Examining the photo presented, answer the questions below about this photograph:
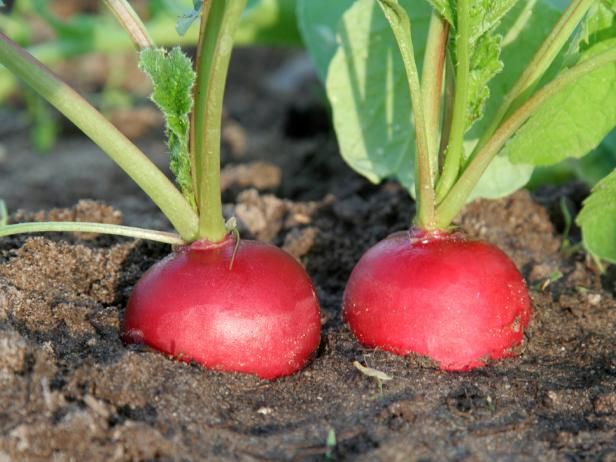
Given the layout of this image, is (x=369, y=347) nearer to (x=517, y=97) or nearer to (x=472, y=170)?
(x=472, y=170)

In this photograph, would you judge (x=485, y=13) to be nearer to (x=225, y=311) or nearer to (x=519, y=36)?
(x=519, y=36)

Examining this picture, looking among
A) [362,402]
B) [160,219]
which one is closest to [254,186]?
[160,219]

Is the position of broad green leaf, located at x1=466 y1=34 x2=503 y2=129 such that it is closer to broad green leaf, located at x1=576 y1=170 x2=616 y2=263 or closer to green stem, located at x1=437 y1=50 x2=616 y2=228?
green stem, located at x1=437 y1=50 x2=616 y2=228

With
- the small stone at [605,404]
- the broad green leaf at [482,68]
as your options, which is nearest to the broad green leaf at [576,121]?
the broad green leaf at [482,68]

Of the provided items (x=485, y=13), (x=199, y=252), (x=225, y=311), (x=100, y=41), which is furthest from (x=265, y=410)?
(x=100, y=41)

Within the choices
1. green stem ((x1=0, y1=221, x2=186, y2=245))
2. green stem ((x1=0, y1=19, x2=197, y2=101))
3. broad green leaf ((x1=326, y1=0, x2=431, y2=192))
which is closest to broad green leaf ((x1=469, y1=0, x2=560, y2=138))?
broad green leaf ((x1=326, y1=0, x2=431, y2=192))

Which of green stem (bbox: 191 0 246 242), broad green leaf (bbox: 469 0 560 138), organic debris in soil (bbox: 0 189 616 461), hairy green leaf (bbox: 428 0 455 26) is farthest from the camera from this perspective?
broad green leaf (bbox: 469 0 560 138)
